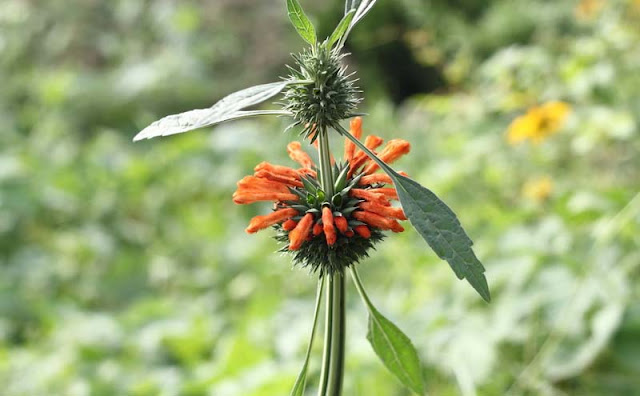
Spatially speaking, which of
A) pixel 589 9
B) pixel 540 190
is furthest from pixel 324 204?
pixel 589 9

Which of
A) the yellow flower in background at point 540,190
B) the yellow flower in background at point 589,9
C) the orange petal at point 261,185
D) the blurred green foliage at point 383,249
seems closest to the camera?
the orange petal at point 261,185

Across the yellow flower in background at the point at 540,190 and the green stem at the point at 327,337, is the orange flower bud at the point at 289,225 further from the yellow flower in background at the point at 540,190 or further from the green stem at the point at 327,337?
the yellow flower in background at the point at 540,190

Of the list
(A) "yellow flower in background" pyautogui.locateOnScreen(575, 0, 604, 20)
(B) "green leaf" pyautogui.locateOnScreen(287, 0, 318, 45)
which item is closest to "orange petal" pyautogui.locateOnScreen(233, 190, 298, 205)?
(B) "green leaf" pyautogui.locateOnScreen(287, 0, 318, 45)

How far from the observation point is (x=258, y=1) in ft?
18.0

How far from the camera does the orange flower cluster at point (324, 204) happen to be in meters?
0.50

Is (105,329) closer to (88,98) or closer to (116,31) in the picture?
(88,98)

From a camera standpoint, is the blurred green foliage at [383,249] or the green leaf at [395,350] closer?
the green leaf at [395,350]

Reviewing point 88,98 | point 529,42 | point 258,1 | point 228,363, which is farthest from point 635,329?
point 258,1

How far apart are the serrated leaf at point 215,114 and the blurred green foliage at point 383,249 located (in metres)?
0.83

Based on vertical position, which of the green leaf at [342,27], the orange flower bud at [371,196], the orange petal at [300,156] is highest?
the orange petal at [300,156]

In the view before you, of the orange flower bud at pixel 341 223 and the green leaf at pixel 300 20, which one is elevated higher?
the green leaf at pixel 300 20

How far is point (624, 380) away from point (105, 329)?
120cm

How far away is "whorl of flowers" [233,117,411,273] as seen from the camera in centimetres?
50

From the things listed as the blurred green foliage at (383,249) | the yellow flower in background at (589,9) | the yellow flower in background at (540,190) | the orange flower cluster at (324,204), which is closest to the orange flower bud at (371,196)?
the orange flower cluster at (324,204)
